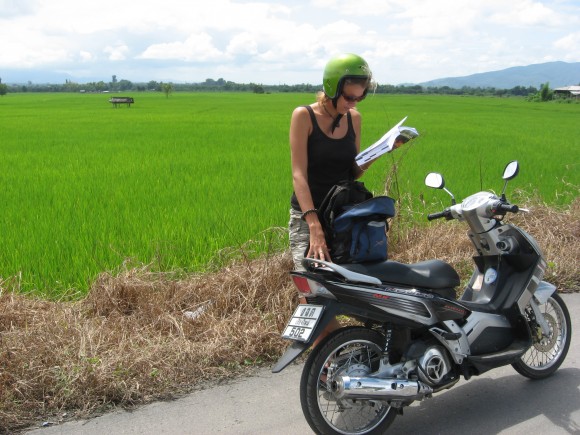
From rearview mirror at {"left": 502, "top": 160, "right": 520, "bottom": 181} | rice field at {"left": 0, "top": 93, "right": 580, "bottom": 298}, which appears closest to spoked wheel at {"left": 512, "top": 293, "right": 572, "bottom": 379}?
rearview mirror at {"left": 502, "top": 160, "right": 520, "bottom": 181}

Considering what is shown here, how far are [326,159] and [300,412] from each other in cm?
125

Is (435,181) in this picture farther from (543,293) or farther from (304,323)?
(304,323)

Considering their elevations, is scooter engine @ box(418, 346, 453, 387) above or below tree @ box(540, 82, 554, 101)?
above

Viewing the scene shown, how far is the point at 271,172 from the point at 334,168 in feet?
22.0

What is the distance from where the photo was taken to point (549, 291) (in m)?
3.39

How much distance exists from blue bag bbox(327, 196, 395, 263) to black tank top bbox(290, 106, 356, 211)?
1.24ft

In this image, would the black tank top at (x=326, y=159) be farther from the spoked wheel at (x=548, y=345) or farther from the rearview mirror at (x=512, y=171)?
the spoked wheel at (x=548, y=345)

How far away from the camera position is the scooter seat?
2.75 m

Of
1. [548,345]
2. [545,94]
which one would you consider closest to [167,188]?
[548,345]

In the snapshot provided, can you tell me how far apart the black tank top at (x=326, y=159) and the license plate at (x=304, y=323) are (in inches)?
26.9

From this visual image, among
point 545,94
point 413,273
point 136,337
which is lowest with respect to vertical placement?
point 545,94

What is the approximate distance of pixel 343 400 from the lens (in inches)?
105

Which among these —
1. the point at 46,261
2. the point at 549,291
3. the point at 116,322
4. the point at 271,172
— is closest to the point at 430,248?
the point at 549,291

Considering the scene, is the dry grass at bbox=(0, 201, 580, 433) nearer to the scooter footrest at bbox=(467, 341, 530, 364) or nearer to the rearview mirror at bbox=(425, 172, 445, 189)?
the scooter footrest at bbox=(467, 341, 530, 364)
